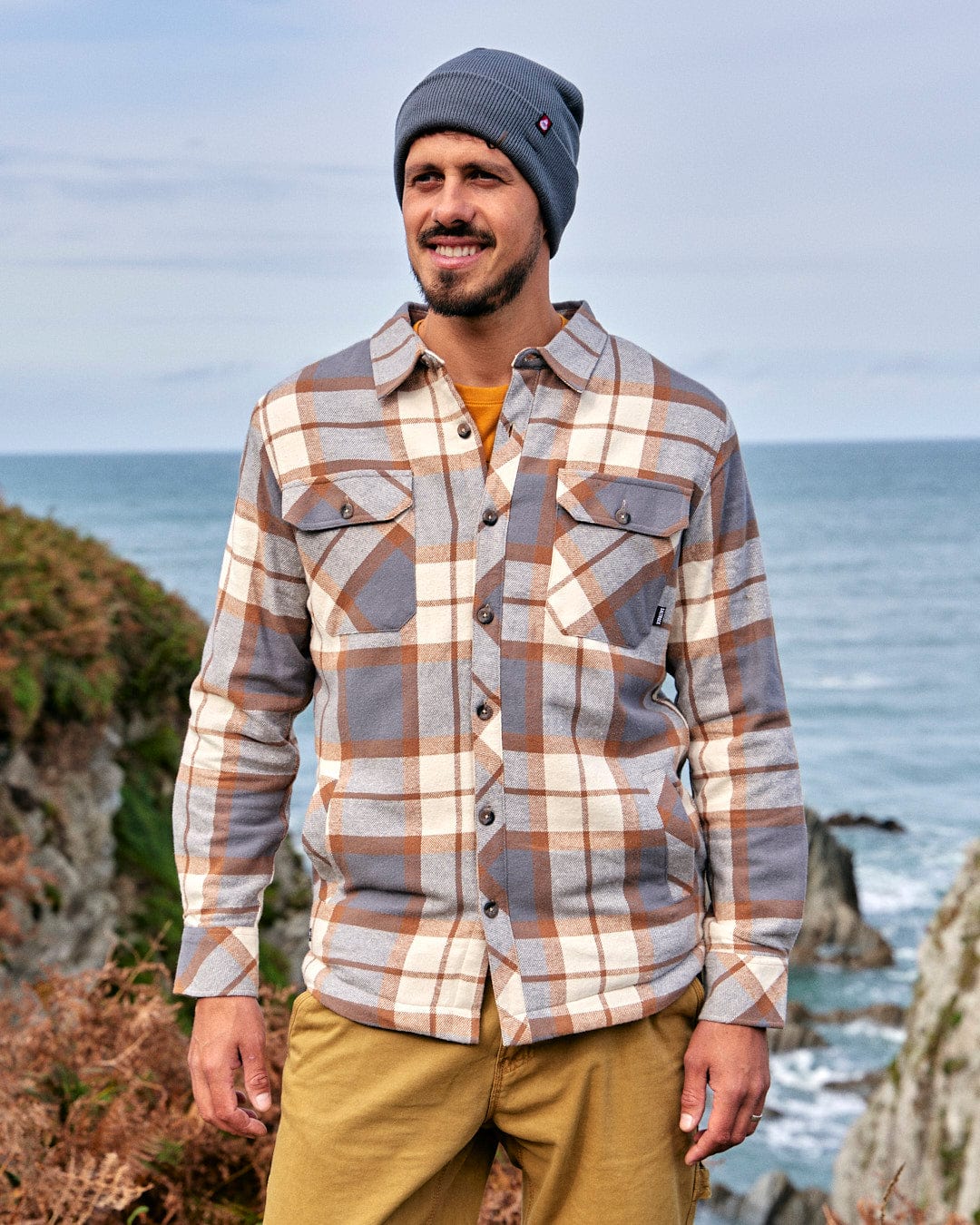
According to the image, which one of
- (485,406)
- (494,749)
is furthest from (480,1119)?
(485,406)

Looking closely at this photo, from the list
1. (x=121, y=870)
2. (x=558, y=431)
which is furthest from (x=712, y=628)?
(x=121, y=870)

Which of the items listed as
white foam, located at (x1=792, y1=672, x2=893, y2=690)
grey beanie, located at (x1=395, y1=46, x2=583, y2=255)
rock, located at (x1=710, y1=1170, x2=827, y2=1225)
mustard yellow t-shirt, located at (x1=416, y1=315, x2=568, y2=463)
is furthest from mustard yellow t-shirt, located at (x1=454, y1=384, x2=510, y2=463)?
white foam, located at (x1=792, y1=672, x2=893, y2=690)

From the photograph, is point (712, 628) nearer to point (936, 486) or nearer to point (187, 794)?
point (187, 794)

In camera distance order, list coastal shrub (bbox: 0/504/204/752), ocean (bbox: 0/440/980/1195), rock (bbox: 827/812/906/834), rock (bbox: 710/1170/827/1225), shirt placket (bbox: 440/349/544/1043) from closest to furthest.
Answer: shirt placket (bbox: 440/349/544/1043) → coastal shrub (bbox: 0/504/204/752) → rock (bbox: 710/1170/827/1225) → ocean (bbox: 0/440/980/1195) → rock (bbox: 827/812/906/834)

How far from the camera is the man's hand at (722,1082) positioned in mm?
2525

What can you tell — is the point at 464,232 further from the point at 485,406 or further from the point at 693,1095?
the point at 693,1095

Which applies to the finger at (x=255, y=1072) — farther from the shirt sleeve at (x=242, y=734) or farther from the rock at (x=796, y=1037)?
the rock at (x=796, y=1037)

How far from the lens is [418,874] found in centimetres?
250

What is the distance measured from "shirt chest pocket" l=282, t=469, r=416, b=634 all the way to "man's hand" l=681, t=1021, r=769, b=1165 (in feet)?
3.40

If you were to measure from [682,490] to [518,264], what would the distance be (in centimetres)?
58

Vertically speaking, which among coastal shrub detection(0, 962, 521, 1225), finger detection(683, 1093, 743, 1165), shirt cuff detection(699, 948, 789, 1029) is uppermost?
shirt cuff detection(699, 948, 789, 1029)

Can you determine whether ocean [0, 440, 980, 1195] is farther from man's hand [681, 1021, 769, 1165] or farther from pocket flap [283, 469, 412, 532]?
pocket flap [283, 469, 412, 532]

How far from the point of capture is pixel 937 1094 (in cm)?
914

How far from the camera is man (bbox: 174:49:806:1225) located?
2490mm
